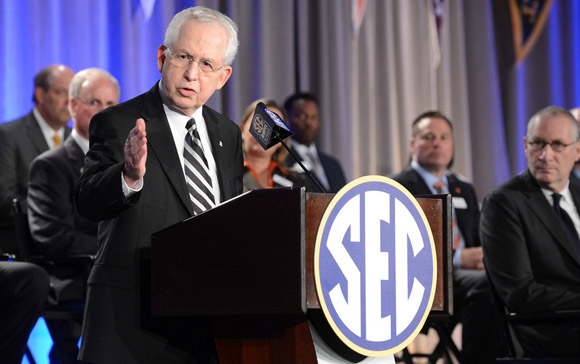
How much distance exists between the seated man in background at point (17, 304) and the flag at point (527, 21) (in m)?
5.35

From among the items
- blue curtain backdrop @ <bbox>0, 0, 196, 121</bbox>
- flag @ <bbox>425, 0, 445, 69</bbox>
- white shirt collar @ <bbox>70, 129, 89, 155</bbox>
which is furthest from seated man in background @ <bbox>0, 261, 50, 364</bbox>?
flag @ <bbox>425, 0, 445, 69</bbox>

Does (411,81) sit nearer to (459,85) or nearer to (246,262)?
(459,85)

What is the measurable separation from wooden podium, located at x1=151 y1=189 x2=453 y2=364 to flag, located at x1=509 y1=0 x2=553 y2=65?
5737mm

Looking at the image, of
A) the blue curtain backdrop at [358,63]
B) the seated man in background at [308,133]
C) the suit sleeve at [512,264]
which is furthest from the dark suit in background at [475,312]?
the blue curtain backdrop at [358,63]

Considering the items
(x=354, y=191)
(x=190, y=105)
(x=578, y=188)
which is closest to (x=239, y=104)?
(x=578, y=188)

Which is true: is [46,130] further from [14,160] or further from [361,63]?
[361,63]

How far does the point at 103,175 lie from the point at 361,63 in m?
4.93

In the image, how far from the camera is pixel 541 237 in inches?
141

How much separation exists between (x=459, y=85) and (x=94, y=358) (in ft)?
18.4

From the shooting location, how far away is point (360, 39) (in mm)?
6594

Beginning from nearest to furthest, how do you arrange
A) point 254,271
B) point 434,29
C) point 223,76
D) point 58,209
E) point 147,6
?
point 254,271
point 223,76
point 58,209
point 147,6
point 434,29

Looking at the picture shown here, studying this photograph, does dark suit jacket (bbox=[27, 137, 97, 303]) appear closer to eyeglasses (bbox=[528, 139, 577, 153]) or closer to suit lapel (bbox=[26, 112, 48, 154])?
suit lapel (bbox=[26, 112, 48, 154])

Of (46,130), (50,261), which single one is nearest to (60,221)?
(50,261)

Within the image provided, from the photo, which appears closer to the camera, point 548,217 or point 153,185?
point 153,185
